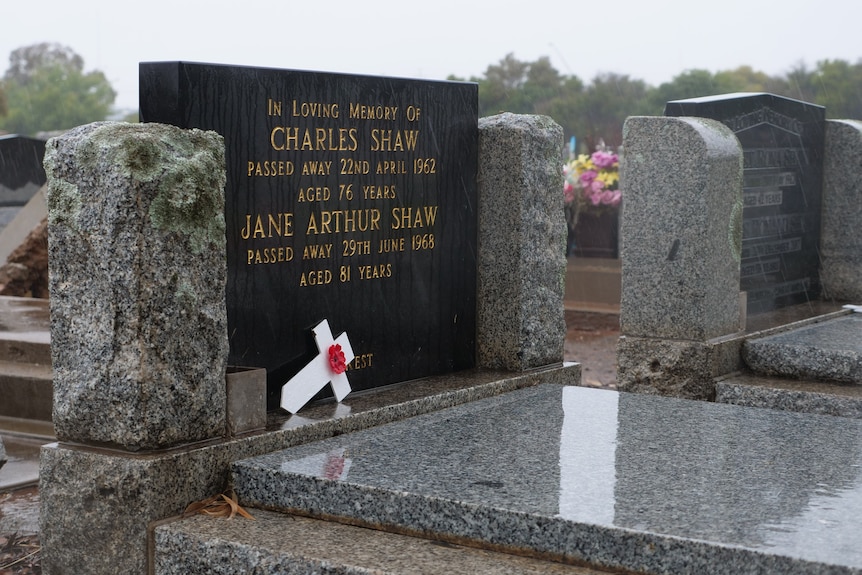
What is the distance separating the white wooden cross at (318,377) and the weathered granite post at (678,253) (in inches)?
84.3

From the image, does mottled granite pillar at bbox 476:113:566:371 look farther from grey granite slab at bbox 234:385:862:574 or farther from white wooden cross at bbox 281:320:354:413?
white wooden cross at bbox 281:320:354:413

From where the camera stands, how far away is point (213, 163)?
11.5 feet

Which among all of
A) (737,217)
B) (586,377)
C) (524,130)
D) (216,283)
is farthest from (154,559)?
(586,377)

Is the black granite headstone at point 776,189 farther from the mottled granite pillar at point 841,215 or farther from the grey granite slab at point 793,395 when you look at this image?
the grey granite slab at point 793,395

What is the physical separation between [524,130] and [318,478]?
7.21 feet

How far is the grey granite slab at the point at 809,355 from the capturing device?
5.54 m

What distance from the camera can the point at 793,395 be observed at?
17.7 feet

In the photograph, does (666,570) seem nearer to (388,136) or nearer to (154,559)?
(154,559)

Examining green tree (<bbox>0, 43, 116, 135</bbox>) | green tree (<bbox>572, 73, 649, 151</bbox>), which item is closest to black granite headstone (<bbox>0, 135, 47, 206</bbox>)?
green tree (<bbox>572, 73, 649, 151</bbox>)

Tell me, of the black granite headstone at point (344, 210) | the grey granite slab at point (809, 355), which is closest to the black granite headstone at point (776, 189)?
the grey granite slab at point (809, 355)

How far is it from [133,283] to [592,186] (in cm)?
973

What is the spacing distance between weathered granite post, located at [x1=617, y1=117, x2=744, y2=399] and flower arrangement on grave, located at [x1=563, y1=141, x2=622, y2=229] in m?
6.32

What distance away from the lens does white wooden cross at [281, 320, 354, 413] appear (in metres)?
3.98

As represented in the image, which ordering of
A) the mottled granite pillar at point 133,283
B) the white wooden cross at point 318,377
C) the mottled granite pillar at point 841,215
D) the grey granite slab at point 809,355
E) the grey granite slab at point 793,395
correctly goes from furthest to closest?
the mottled granite pillar at point 841,215, the grey granite slab at point 809,355, the grey granite slab at point 793,395, the white wooden cross at point 318,377, the mottled granite pillar at point 133,283
